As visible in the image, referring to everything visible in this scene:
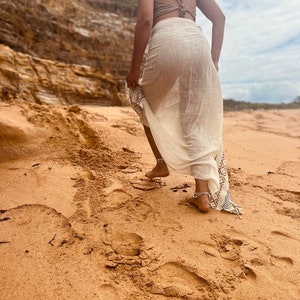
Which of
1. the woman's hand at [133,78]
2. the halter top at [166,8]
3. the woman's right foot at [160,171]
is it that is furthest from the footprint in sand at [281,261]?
the halter top at [166,8]

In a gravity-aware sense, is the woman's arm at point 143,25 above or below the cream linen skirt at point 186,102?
above

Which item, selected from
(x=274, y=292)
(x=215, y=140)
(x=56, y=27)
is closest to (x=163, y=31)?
(x=215, y=140)

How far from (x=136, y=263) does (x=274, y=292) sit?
0.54m

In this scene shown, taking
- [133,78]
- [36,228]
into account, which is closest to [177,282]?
[36,228]

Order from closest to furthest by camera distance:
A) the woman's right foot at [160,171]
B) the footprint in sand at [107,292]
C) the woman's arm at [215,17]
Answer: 1. the footprint in sand at [107,292]
2. the woman's arm at [215,17]
3. the woman's right foot at [160,171]

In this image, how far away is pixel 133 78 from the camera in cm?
177

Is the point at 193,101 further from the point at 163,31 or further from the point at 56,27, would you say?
the point at 56,27

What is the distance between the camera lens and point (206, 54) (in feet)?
5.50

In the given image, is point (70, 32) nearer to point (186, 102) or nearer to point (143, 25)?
point (143, 25)

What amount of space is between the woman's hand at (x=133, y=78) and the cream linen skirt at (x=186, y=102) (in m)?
0.04

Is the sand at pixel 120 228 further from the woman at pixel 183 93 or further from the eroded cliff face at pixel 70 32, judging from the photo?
the eroded cliff face at pixel 70 32

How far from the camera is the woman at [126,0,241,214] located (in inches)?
64.5

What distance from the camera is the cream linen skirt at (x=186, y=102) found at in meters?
1.64

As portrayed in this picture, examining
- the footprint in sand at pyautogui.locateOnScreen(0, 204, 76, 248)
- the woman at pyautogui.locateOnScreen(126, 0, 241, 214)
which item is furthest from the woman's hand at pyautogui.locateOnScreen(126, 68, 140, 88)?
the footprint in sand at pyautogui.locateOnScreen(0, 204, 76, 248)
